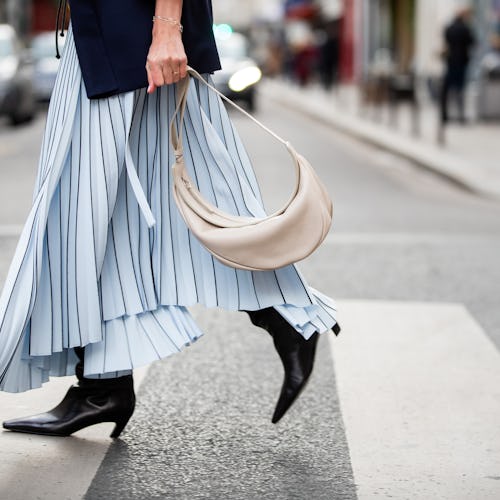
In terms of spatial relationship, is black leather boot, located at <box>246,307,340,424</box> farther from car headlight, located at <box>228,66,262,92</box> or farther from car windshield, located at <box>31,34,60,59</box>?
car windshield, located at <box>31,34,60,59</box>

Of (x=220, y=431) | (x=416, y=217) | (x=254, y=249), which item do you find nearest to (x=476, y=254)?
(x=416, y=217)

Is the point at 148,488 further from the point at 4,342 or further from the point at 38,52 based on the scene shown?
the point at 38,52

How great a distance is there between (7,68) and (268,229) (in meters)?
16.3

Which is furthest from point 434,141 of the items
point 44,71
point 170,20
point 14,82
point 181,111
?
point 170,20

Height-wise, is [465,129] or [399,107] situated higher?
[465,129]

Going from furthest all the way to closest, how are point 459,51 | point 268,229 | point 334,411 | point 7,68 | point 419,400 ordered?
point 7,68, point 459,51, point 419,400, point 334,411, point 268,229

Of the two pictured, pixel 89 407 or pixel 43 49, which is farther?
pixel 43 49

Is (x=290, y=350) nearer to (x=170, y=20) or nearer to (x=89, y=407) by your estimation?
(x=89, y=407)

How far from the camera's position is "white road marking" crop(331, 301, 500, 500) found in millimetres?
3070

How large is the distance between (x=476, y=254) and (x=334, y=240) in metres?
0.89

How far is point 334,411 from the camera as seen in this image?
3.71m

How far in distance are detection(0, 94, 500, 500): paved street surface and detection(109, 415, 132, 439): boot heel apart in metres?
0.02

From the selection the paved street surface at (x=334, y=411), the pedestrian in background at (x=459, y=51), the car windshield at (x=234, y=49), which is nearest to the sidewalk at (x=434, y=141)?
the pedestrian in background at (x=459, y=51)

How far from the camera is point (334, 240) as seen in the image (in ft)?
24.2
